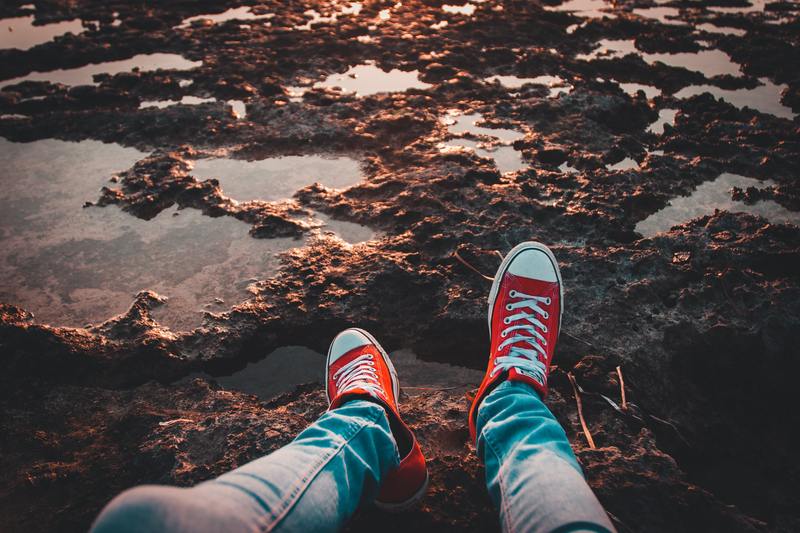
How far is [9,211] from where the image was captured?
2.70 m

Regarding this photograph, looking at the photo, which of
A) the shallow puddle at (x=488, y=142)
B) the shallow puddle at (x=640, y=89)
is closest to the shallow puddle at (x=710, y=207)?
the shallow puddle at (x=488, y=142)

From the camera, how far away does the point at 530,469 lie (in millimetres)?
1255

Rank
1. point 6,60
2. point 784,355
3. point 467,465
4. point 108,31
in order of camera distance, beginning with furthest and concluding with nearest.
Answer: point 108,31 < point 6,60 < point 784,355 < point 467,465

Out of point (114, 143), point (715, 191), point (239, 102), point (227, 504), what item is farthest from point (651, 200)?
point (114, 143)

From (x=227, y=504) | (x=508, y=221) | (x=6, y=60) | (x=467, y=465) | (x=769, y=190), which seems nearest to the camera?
(x=227, y=504)

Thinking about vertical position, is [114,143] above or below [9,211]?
above

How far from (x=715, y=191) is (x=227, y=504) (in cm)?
278

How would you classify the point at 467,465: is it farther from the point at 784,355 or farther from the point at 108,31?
the point at 108,31

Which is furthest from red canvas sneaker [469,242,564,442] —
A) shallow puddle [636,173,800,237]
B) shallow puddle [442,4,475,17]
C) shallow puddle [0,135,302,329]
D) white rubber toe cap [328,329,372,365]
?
shallow puddle [442,4,475,17]

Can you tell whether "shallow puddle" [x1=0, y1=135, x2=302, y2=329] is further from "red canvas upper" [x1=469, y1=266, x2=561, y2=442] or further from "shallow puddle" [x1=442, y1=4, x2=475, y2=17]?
"shallow puddle" [x1=442, y1=4, x2=475, y2=17]

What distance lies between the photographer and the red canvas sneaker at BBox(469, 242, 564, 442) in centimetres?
167

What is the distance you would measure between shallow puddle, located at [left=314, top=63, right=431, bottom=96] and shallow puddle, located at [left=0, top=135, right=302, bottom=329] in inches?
65.2

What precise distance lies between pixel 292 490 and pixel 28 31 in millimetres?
5955

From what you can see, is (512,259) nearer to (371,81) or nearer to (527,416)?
(527,416)
